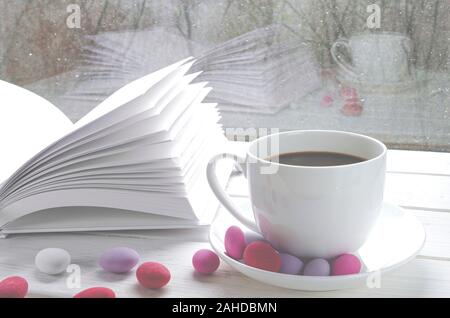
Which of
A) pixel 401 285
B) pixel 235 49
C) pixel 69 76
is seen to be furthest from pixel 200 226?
pixel 69 76

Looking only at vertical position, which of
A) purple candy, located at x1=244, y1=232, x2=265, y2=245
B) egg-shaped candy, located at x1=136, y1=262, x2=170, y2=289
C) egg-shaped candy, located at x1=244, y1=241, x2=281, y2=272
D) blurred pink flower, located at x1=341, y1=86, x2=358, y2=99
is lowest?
blurred pink flower, located at x1=341, y1=86, x2=358, y2=99

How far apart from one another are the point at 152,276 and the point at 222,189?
4.5 inches

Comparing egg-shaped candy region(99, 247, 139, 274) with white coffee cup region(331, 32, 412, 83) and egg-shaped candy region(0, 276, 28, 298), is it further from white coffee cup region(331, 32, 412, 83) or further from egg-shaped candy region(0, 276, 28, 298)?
white coffee cup region(331, 32, 412, 83)

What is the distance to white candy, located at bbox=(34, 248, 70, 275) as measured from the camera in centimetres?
55

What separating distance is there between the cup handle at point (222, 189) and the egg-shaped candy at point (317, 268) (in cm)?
8

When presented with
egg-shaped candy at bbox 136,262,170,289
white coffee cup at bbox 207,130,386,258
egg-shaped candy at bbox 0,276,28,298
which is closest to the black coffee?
white coffee cup at bbox 207,130,386,258

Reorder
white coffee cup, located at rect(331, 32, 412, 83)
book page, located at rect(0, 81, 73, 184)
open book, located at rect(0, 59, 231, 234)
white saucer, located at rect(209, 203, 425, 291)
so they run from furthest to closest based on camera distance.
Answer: white coffee cup, located at rect(331, 32, 412, 83) → book page, located at rect(0, 81, 73, 184) → open book, located at rect(0, 59, 231, 234) → white saucer, located at rect(209, 203, 425, 291)

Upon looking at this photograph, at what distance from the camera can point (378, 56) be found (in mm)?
1514

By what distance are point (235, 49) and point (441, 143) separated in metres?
0.61

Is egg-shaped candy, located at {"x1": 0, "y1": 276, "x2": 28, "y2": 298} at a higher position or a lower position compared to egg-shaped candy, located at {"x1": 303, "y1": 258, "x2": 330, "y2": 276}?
lower

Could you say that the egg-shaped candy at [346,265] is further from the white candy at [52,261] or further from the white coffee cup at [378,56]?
the white coffee cup at [378,56]

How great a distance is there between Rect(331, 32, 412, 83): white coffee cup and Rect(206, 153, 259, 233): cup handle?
1.04m

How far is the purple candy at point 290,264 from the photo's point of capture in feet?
1.71

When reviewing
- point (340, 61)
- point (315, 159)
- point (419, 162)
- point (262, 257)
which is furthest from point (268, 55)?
point (262, 257)
